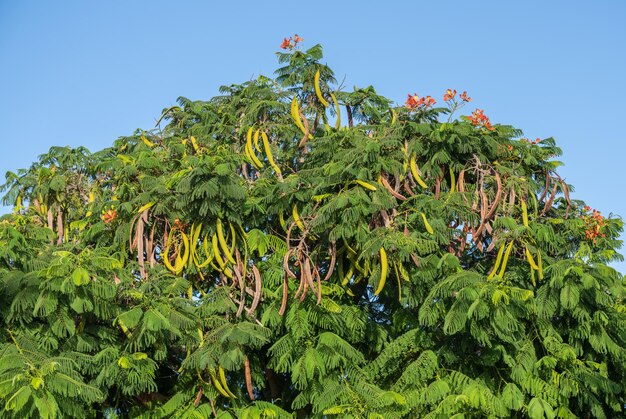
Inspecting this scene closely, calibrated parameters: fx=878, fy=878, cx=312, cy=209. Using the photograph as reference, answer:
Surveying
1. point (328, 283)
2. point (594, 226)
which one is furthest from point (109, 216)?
point (594, 226)

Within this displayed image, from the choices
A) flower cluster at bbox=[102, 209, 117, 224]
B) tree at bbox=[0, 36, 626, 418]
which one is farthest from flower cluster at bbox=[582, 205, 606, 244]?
flower cluster at bbox=[102, 209, 117, 224]

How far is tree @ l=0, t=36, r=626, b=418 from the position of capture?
26.6ft

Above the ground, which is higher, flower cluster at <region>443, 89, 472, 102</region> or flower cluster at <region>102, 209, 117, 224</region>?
flower cluster at <region>443, 89, 472, 102</region>

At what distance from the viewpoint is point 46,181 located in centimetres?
1064

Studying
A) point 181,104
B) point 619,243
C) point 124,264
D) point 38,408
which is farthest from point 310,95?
point 38,408

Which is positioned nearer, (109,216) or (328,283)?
(328,283)

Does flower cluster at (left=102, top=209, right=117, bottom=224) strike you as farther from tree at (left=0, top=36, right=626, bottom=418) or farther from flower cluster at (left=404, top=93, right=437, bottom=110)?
flower cluster at (left=404, top=93, right=437, bottom=110)

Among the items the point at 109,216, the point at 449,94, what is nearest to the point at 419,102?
the point at 449,94

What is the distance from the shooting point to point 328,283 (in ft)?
29.1

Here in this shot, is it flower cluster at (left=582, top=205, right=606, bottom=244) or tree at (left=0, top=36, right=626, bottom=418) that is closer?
tree at (left=0, top=36, right=626, bottom=418)

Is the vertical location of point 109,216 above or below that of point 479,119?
below

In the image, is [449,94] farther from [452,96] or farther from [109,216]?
[109,216]

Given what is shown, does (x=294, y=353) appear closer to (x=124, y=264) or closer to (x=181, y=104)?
(x=124, y=264)

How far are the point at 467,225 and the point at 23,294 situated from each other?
4.40 meters
